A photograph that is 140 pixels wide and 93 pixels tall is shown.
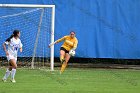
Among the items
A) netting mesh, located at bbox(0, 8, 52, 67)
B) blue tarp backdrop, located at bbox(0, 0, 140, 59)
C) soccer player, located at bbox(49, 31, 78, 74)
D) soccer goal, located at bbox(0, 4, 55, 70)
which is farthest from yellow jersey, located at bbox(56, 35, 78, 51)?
blue tarp backdrop, located at bbox(0, 0, 140, 59)

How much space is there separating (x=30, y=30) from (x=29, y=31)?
2.8 inches

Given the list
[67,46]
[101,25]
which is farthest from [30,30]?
[101,25]

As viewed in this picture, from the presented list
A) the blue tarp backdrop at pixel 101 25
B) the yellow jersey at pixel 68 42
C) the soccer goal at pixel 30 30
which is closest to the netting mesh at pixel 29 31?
the soccer goal at pixel 30 30

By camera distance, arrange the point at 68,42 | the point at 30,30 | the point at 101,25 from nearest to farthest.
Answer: the point at 68,42
the point at 30,30
the point at 101,25

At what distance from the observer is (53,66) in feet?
82.5

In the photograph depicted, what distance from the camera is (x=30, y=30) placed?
25219 millimetres

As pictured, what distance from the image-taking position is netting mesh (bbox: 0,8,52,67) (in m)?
25.0

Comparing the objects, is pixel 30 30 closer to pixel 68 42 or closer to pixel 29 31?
pixel 29 31

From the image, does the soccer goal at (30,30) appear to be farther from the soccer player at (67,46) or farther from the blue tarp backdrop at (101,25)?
the soccer player at (67,46)

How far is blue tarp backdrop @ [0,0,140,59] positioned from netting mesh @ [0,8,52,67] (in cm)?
64

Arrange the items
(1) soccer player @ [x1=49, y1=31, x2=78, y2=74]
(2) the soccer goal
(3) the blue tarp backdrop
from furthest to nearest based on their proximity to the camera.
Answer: (3) the blue tarp backdrop < (2) the soccer goal < (1) soccer player @ [x1=49, y1=31, x2=78, y2=74]

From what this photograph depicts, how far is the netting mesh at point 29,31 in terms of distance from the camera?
985 inches

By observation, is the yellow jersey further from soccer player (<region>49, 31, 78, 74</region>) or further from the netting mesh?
the netting mesh

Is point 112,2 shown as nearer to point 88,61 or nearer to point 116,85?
point 88,61
